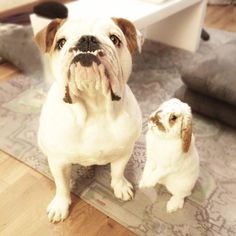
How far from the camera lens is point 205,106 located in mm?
1722

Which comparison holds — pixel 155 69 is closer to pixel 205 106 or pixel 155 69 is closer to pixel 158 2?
pixel 158 2

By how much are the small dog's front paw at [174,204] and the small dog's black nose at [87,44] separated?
28.9 inches

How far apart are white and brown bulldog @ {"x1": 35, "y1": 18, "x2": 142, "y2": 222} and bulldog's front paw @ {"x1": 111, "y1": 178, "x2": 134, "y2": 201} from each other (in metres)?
0.12

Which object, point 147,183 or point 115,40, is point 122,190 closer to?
point 147,183

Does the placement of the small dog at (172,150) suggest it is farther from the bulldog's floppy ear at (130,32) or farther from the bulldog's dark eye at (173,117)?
the bulldog's floppy ear at (130,32)

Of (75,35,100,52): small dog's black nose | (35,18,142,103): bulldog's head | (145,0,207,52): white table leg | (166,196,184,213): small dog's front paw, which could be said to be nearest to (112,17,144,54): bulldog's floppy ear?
(35,18,142,103): bulldog's head

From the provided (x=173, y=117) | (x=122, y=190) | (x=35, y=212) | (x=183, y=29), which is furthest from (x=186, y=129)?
(x=183, y=29)

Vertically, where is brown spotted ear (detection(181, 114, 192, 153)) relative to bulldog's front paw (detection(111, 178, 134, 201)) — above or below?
above

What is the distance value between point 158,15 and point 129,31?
1.03 meters

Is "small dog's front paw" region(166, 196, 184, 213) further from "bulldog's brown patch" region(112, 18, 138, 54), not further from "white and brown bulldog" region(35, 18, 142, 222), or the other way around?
"bulldog's brown patch" region(112, 18, 138, 54)

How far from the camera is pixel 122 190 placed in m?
1.31

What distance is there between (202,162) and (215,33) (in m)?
1.67

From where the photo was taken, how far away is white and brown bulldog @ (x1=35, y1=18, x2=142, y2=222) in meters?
0.84

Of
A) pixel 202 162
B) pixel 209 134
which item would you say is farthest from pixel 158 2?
pixel 202 162
